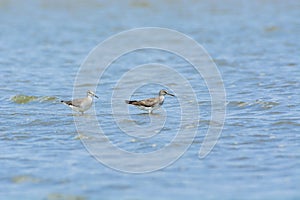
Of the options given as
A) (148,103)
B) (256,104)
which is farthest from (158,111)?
(256,104)

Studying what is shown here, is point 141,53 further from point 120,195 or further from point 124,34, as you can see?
point 120,195

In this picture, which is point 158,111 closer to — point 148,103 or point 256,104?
point 148,103

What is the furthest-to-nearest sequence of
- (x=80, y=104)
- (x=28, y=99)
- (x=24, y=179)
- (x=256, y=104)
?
1. (x=28, y=99)
2. (x=256, y=104)
3. (x=80, y=104)
4. (x=24, y=179)

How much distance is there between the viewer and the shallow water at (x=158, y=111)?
9.32m

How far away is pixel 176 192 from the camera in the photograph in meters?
8.99

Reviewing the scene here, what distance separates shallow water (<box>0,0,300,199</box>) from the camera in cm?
932

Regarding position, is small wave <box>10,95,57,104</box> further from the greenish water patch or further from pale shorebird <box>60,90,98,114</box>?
the greenish water patch

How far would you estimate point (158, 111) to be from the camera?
1423cm

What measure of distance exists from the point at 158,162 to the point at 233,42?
13527mm

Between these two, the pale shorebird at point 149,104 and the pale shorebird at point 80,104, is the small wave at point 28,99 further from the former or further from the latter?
the pale shorebird at point 149,104

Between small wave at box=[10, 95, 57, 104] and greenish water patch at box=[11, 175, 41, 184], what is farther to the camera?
small wave at box=[10, 95, 57, 104]

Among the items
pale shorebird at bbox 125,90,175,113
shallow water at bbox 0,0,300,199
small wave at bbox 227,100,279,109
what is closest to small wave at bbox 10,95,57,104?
shallow water at bbox 0,0,300,199

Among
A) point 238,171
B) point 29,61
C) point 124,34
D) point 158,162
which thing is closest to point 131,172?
point 158,162

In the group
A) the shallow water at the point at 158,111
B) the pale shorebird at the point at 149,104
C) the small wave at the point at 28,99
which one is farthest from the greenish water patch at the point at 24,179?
the small wave at the point at 28,99
